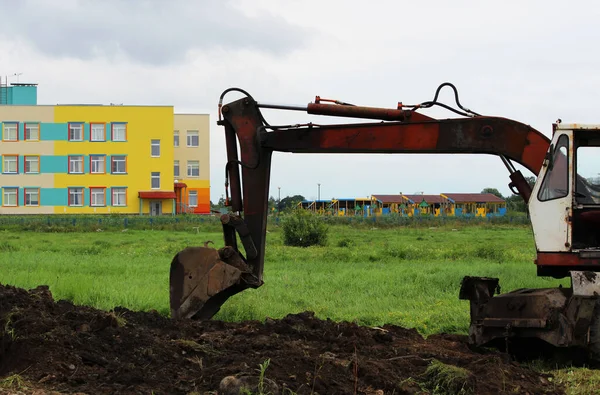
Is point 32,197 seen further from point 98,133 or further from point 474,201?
point 474,201

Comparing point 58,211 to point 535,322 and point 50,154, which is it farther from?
point 535,322

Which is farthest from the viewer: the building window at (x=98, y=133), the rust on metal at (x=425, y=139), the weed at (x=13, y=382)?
the building window at (x=98, y=133)

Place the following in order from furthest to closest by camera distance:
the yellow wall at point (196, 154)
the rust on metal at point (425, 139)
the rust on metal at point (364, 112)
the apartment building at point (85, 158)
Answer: the yellow wall at point (196, 154), the apartment building at point (85, 158), the rust on metal at point (364, 112), the rust on metal at point (425, 139)

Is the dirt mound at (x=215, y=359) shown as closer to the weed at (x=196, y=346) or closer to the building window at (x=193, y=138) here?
the weed at (x=196, y=346)

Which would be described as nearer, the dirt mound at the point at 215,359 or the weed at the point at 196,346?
the dirt mound at the point at 215,359

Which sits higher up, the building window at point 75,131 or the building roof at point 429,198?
the building window at point 75,131

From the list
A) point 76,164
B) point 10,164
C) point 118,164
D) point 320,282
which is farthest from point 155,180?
point 320,282

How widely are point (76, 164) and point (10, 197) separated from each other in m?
6.28

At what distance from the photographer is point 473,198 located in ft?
292

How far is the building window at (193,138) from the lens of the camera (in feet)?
232

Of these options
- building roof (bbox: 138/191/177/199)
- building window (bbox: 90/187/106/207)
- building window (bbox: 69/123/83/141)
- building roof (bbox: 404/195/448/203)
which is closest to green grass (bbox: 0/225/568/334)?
building roof (bbox: 138/191/177/199)

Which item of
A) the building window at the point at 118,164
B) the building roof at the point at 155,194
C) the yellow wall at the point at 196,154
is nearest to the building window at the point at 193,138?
the yellow wall at the point at 196,154

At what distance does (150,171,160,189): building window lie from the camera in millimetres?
63844

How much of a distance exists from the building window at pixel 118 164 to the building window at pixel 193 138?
29.0 feet
